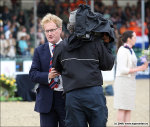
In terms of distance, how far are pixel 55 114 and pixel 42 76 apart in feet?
1.64

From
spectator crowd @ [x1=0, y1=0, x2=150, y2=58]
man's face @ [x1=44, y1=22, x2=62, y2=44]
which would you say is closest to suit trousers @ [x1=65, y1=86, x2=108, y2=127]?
man's face @ [x1=44, y1=22, x2=62, y2=44]

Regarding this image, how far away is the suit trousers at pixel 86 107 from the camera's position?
3408 millimetres

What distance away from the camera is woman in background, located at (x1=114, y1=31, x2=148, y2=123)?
6.07 metres

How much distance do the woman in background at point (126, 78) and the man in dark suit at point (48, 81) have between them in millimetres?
2047

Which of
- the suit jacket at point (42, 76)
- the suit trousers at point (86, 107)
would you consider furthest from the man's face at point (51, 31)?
the suit trousers at point (86, 107)

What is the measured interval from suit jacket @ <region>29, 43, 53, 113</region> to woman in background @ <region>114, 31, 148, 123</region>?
2073mm

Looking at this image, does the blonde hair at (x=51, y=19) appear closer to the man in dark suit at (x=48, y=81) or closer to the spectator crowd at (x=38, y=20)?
the man in dark suit at (x=48, y=81)

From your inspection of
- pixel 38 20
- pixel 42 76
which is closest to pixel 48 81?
pixel 42 76

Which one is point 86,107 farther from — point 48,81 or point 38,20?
point 38,20

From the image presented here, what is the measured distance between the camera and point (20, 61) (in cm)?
1445

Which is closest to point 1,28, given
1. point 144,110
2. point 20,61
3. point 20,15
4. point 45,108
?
point 20,15

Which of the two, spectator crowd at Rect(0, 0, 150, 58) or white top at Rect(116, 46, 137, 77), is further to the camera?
spectator crowd at Rect(0, 0, 150, 58)

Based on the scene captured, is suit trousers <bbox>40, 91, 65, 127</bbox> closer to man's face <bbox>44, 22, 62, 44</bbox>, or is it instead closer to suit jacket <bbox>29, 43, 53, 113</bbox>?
suit jacket <bbox>29, 43, 53, 113</bbox>

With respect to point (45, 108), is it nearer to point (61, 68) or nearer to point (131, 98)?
point (61, 68)
